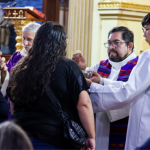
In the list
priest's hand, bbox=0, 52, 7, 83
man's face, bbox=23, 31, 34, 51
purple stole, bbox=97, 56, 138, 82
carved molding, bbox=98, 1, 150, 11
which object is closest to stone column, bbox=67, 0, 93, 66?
carved molding, bbox=98, 1, 150, 11

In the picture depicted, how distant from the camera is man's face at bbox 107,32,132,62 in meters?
3.08

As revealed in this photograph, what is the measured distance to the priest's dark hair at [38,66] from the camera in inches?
71.8

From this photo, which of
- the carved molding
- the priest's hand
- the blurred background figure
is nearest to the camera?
the blurred background figure

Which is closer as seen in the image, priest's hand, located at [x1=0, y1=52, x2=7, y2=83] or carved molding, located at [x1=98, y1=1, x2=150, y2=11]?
priest's hand, located at [x1=0, y1=52, x2=7, y2=83]

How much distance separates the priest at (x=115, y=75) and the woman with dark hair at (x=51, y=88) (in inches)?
33.6

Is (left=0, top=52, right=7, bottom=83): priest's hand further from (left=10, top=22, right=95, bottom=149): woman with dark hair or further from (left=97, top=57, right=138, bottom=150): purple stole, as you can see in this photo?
(left=97, top=57, right=138, bottom=150): purple stole

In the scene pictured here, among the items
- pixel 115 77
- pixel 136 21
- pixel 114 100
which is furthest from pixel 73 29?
pixel 114 100

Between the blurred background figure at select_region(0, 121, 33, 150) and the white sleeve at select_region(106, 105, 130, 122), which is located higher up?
the blurred background figure at select_region(0, 121, 33, 150)

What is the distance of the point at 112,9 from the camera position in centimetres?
566

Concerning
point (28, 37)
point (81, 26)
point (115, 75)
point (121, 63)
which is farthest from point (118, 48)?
point (81, 26)

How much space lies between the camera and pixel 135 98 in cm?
244

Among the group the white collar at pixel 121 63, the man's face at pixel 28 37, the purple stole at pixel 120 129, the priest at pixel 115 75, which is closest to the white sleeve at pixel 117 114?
the priest at pixel 115 75

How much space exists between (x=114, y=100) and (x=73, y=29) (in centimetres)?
395

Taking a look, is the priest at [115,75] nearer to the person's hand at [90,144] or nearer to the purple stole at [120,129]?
the purple stole at [120,129]
